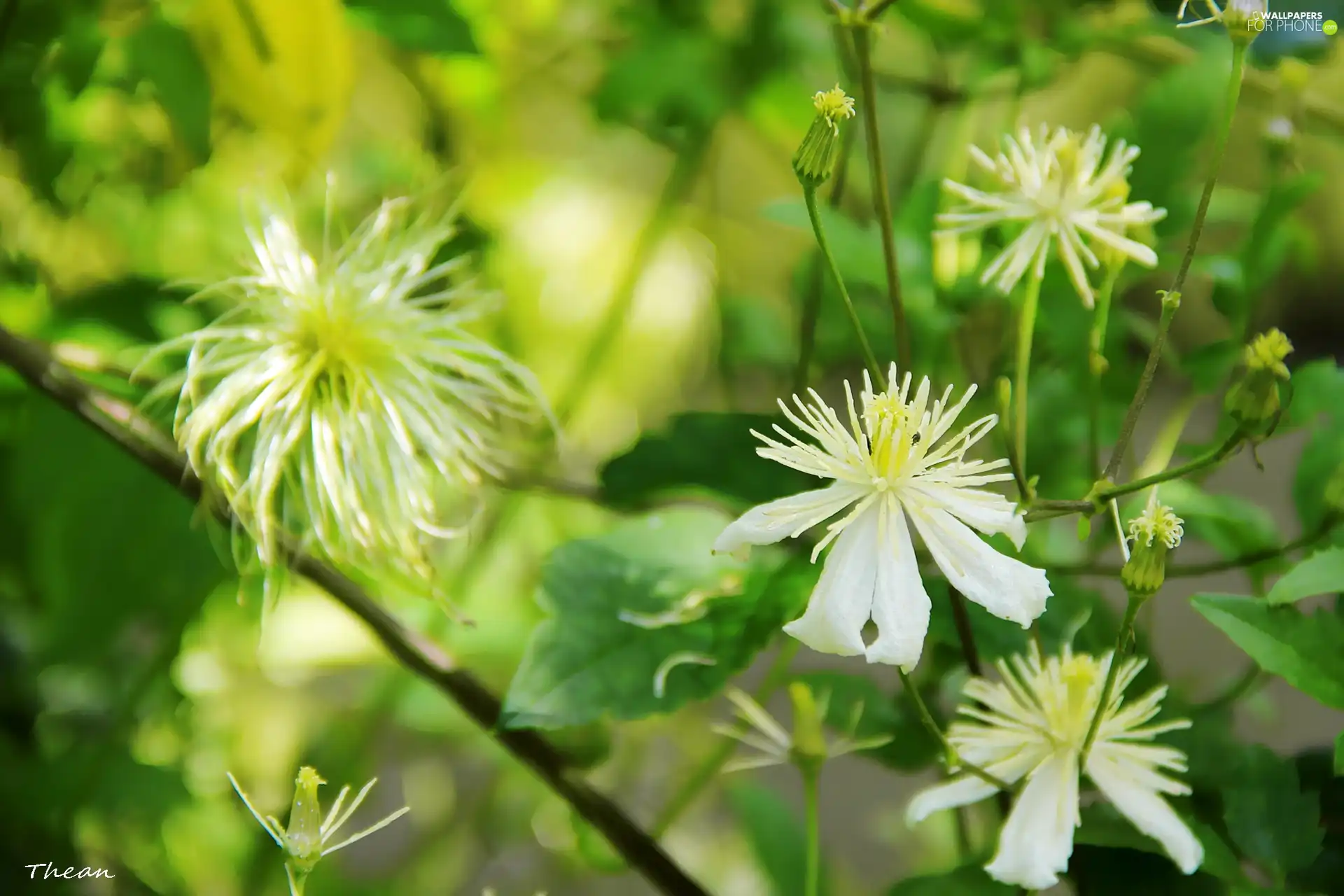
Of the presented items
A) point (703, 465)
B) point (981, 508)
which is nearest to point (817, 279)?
point (703, 465)

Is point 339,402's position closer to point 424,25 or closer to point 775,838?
point 424,25

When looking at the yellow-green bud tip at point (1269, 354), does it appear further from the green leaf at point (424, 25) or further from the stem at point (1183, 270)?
the green leaf at point (424, 25)

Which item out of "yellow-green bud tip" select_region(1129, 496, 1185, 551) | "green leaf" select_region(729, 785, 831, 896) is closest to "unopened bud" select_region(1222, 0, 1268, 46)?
"yellow-green bud tip" select_region(1129, 496, 1185, 551)

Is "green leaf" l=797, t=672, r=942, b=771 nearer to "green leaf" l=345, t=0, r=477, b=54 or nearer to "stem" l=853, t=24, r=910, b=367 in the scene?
"stem" l=853, t=24, r=910, b=367

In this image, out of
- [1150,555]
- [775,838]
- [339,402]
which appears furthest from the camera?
[775,838]

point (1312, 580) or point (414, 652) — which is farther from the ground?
point (1312, 580)

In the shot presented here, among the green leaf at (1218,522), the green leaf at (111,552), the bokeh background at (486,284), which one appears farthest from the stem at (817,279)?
the green leaf at (111,552)

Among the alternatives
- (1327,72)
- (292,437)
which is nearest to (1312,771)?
(292,437)
